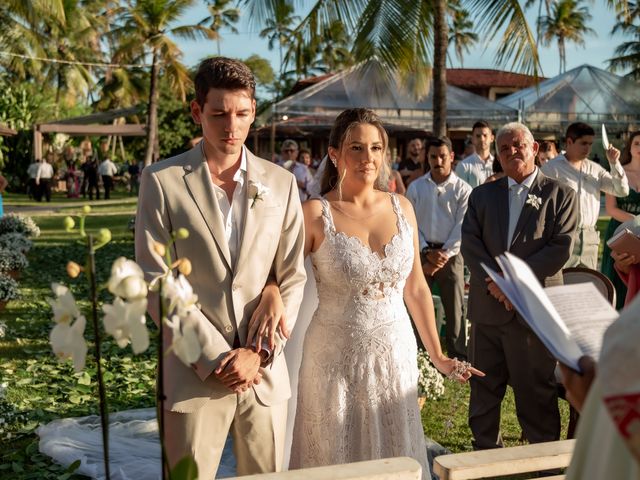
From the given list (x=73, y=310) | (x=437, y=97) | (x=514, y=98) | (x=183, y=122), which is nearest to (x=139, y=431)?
(x=73, y=310)

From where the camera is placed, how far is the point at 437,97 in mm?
11977

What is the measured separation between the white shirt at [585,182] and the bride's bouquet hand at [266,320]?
5382 millimetres

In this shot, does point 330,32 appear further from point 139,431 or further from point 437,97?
point 139,431

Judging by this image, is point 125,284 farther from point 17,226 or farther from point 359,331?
point 17,226

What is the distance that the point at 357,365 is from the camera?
12.3ft

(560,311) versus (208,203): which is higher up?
(208,203)

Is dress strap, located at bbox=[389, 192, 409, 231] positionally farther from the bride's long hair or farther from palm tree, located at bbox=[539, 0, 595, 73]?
palm tree, located at bbox=[539, 0, 595, 73]

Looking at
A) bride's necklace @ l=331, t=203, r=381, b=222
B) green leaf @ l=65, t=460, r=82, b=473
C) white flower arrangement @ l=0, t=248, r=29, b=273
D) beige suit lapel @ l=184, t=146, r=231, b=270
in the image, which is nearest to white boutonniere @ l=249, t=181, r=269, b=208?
beige suit lapel @ l=184, t=146, r=231, b=270

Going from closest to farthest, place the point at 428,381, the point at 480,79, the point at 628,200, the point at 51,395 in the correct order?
the point at 428,381
the point at 51,395
the point at 628,200
the point at 480,79

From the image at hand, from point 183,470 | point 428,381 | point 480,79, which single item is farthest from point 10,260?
point 480,79

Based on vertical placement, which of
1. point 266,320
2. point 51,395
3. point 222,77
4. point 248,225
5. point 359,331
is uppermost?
point 222,77

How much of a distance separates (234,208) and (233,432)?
0.86 m

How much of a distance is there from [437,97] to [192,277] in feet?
31.9

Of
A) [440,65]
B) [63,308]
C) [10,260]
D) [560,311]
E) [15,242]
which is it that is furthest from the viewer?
[15,242]
